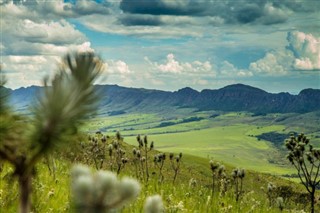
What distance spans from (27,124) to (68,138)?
0.67 feet

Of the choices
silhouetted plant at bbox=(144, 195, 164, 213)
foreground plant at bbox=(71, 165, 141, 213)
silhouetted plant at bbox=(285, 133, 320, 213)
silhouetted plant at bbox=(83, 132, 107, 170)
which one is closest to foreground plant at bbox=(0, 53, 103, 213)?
foreground plant at bbox=(71, 165, 141, 213)

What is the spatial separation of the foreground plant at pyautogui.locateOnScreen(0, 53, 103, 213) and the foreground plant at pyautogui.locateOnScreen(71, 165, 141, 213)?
0.58 ft

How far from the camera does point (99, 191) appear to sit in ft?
4.32

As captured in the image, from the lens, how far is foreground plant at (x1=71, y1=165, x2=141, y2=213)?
1.26 meters

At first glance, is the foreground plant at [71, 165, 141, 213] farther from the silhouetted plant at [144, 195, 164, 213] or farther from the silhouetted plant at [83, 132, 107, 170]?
the silhouetted plant at [83, 132, 107, 170]

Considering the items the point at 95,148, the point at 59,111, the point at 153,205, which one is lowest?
the point at 95,148

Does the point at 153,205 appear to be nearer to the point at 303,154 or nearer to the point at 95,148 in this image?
the point at 95,148

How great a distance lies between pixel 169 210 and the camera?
382 inches

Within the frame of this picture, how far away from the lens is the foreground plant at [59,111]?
143 centimetres

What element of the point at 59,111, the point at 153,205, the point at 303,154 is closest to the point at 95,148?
the point at 303,154

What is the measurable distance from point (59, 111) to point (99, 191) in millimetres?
289

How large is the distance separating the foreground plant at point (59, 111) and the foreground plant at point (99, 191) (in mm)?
178

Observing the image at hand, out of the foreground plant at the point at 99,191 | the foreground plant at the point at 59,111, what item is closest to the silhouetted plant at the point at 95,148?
the foreground plant at the point at 59,111

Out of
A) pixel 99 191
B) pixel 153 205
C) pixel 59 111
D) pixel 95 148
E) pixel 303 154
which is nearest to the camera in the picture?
pixel 99 191
